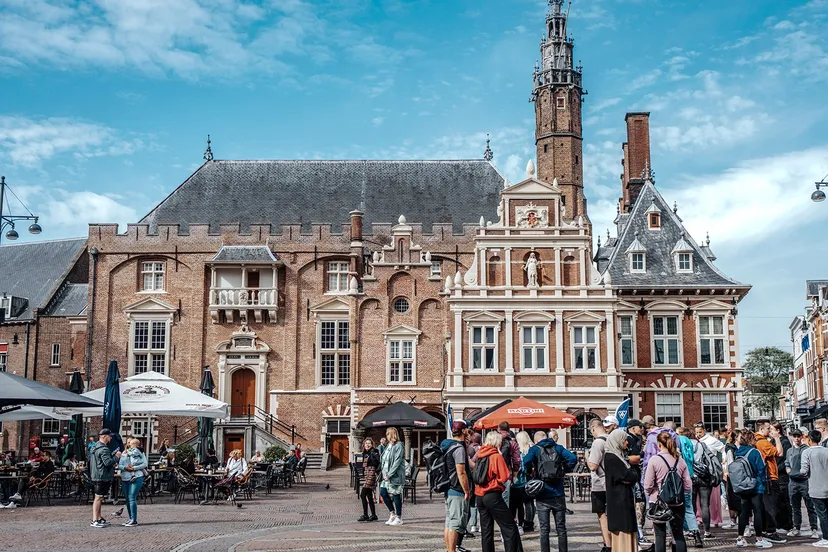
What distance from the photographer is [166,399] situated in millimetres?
23094

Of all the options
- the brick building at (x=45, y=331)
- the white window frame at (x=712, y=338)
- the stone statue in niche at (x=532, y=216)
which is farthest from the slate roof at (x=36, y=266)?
the white window frame at (x=712, y=338)

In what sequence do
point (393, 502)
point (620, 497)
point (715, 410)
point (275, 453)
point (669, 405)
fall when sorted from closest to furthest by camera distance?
point (620, 497) < point (393, 502) < point (275, 453) < point (715, 410) < point (669, 405)

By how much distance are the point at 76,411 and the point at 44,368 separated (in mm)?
21073

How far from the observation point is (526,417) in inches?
866

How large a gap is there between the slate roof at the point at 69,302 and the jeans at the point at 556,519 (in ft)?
119

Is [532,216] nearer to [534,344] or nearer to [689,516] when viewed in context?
[534,344]

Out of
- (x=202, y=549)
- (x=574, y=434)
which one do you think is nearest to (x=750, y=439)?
(x=202, y=549)

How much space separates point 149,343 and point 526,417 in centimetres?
2293

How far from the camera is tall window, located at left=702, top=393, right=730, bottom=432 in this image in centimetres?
3525

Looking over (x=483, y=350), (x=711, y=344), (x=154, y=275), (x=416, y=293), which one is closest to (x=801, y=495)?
(x=483, y=350)

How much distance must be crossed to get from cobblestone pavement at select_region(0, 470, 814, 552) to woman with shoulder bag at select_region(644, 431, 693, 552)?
6.04 ft

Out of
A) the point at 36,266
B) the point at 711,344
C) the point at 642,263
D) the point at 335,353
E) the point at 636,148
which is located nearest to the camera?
the point at 711,344

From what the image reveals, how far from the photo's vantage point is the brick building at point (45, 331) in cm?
4281

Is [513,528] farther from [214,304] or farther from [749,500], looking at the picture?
[214,304]
